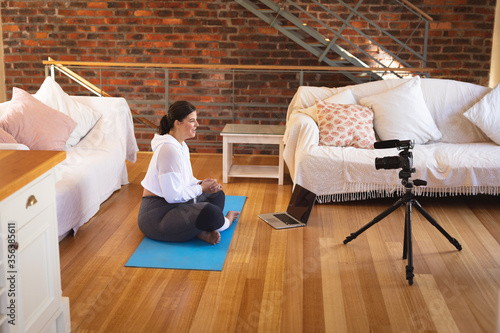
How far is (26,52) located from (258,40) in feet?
8.60

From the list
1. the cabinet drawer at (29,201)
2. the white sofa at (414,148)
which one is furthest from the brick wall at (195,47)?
the cabinet drawer at (29,201)

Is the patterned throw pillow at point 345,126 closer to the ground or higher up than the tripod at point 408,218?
higher up

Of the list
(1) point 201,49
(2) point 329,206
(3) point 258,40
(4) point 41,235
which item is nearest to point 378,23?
(3) point 258,40

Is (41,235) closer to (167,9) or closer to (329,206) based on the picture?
(329,206)

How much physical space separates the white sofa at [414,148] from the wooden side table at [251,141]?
226 mm

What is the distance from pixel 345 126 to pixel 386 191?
59 cm

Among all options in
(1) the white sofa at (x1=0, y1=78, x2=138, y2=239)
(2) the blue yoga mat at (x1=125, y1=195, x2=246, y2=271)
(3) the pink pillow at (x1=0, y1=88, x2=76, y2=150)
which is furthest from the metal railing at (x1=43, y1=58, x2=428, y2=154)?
(2) the blue yoga mat at (x1=125, y1=195, x2=246, y2=271)

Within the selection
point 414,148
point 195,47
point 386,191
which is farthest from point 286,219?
point 195,47

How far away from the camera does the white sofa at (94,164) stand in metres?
3.41

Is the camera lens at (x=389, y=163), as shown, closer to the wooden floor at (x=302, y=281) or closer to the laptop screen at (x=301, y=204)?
the wooden floor at (x=302, y=281)

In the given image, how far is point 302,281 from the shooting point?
9.43 feet

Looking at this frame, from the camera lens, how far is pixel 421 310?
101 inches

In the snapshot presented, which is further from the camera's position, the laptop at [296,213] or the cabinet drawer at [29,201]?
the laptop at [296,213]

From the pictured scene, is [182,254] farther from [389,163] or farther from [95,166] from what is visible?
[389,163]
